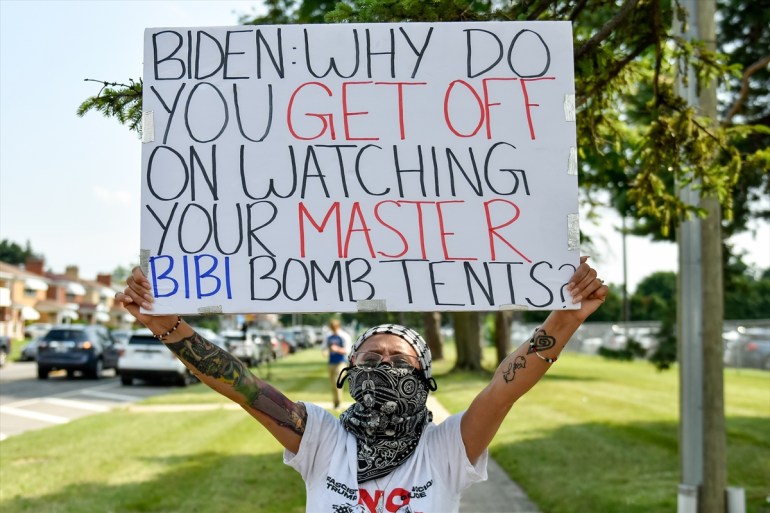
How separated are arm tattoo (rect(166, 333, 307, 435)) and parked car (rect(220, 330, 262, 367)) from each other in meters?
27.5

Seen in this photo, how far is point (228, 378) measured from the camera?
3.00 metres

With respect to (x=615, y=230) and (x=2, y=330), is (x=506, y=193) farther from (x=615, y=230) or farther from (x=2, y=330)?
(x=2, y=330)

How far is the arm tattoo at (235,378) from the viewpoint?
9.80ft

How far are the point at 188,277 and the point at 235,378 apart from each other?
1.32ft

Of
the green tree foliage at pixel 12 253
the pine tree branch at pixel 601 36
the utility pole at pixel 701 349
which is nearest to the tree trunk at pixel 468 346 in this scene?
the utility pole at pixel 701 349

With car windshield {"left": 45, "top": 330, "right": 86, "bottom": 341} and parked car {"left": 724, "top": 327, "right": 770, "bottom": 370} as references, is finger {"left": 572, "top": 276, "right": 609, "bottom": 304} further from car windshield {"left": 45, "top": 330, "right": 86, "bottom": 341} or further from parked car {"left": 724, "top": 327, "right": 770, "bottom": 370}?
parked car {"left": 724, "top": 327, "right": 770, "bottom": 370}

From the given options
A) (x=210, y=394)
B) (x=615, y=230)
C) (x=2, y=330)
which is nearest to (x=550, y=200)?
(x=615, y=230)

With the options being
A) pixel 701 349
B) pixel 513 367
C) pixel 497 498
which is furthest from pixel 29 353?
pixel 513 367

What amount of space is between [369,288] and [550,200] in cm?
70

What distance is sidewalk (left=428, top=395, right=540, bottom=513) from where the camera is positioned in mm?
8250

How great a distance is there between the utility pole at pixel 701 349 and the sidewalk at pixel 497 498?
1753mm

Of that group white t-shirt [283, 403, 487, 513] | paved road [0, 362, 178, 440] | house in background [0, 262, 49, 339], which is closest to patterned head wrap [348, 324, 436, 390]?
white t-shirt [283, 403, 487, 513]

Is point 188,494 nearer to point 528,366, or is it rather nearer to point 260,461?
point 260,461

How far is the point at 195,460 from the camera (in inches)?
417
